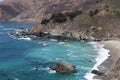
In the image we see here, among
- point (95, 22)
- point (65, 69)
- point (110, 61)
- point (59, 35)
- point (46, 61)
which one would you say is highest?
point (95, 22)

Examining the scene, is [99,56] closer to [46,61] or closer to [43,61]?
[46,61]

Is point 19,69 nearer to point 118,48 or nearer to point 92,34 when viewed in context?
point 118,48

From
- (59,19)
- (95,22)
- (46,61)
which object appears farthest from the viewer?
(59,19)

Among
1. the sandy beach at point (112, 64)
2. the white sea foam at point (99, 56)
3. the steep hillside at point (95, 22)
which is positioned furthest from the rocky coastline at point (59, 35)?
the white sea foam at point (99, 56)

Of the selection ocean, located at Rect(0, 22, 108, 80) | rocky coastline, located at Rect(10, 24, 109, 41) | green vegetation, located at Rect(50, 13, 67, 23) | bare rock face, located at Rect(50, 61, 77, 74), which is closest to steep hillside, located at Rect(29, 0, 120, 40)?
green vegetation, located at Rect(50, 13, 67, 23)

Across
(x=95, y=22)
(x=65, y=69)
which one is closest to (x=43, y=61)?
Result: (x=65, y=69)

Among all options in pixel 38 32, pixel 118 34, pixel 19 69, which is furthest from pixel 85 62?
pixel 38 32

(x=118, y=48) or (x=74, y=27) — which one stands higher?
(x=74, y=27)

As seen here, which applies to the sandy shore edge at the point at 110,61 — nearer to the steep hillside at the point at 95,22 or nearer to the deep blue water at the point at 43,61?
the deep blue water at the point at 43,61

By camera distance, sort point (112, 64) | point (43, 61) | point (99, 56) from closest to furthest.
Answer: point (112, 64) < point (43, 61) < point (99, 56)

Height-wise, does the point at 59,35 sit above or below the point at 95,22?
below

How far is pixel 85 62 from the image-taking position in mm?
80750

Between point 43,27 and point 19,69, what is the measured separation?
3200 inches

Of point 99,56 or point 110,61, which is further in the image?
point 99,56
